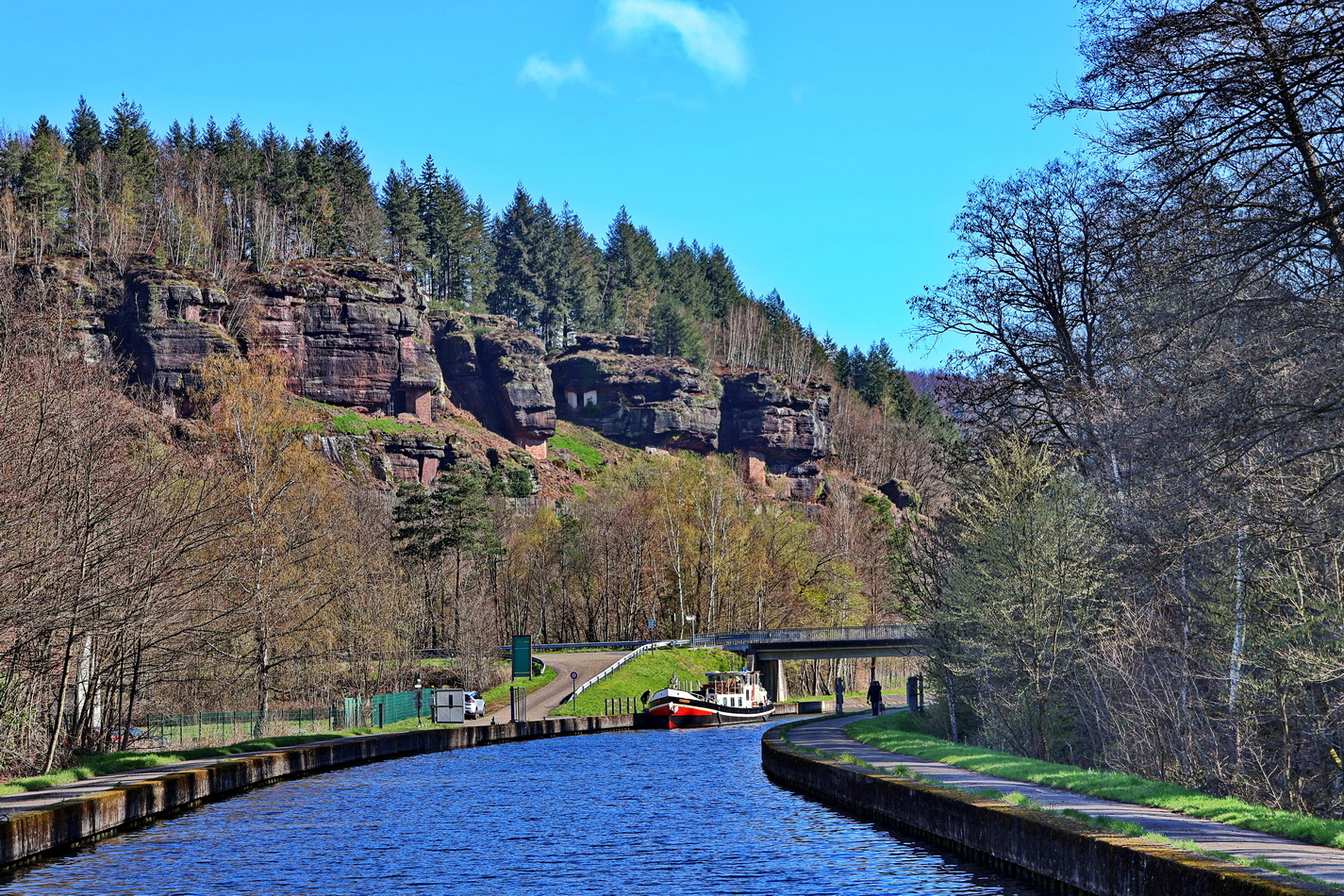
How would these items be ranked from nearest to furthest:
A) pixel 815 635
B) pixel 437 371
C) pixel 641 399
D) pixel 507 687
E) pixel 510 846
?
pixel 510 846
pixel 507 687
pixel 815 635
pixel 437 371
pixel 641 399

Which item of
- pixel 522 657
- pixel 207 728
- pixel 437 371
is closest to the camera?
pixel 207 728

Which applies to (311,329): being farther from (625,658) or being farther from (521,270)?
(625,658)

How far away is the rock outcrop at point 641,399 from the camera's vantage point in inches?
6531

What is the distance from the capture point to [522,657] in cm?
6162

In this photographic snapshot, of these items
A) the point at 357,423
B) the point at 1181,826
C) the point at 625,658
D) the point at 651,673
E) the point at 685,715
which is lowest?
the point at 685,715

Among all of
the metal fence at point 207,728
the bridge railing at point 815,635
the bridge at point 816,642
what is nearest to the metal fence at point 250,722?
the metal fence at point 207,728

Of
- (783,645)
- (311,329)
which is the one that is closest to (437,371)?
(311,329)

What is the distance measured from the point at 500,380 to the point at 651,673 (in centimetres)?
7994

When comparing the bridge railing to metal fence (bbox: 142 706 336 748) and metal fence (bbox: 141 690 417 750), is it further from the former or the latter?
metal fence (bbox: 142 706 336 748)

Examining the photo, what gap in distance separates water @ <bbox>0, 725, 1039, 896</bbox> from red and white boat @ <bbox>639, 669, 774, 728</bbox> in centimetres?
2898

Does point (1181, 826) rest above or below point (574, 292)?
below

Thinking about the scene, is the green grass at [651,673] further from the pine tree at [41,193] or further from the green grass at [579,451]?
the pine tree at [41,193]

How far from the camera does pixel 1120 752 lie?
25.5 metres

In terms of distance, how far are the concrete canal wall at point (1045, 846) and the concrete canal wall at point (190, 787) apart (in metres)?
13.1
